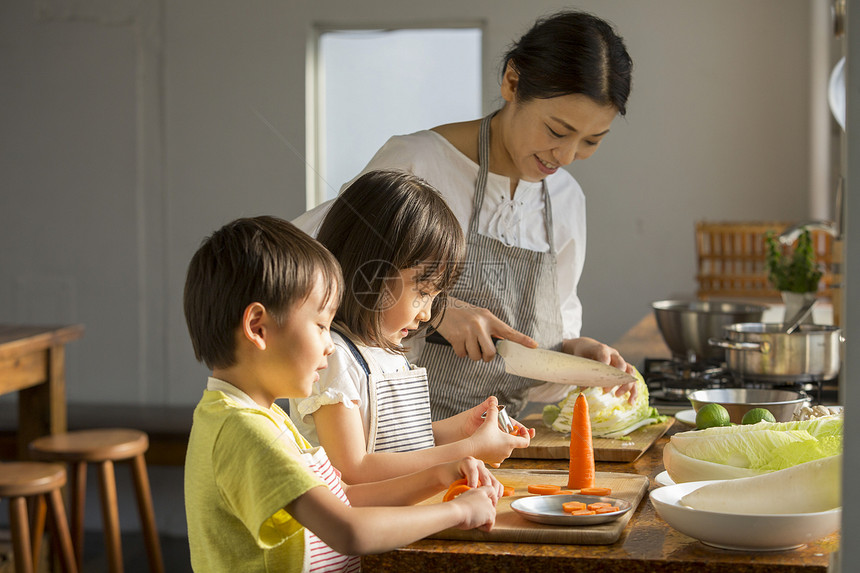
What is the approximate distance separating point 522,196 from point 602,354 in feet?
0.58

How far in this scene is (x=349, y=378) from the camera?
740 mm

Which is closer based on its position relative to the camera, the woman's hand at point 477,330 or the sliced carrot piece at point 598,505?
the sliced carrot piece at point 598,505

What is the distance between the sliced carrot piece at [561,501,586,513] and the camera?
2.00ft

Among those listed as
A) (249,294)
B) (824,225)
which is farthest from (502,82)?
(824,225)

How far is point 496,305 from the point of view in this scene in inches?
36.0

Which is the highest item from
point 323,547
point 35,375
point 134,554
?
point 323,547

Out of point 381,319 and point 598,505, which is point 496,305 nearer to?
point 381,319

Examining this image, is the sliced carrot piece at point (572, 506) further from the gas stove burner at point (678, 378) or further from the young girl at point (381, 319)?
the gas stove burner at point (678, 378)

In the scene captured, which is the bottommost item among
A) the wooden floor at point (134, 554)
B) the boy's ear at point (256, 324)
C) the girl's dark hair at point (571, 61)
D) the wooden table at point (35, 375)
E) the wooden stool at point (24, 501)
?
the wooden floor at point (134, 554)

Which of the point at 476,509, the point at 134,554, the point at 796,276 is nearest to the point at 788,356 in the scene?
the point at 796,276

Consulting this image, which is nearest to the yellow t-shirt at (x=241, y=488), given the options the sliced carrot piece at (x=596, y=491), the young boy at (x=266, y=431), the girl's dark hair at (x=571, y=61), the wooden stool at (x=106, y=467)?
the young boy at (x=266, y=431)

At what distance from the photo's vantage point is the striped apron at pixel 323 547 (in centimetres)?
64

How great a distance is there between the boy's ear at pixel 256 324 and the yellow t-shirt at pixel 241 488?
0.14 feet

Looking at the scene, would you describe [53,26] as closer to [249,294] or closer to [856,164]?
[249,294]
